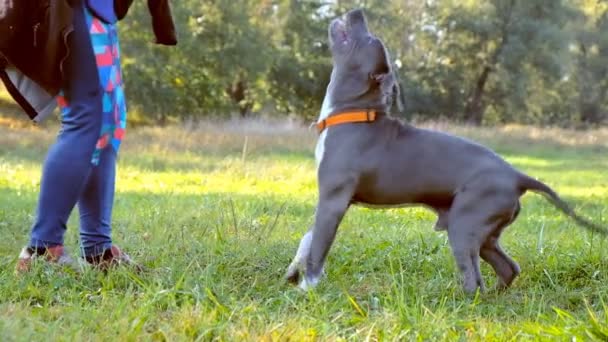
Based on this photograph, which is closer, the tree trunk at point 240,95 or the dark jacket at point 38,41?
the dark jacket at point 38,41

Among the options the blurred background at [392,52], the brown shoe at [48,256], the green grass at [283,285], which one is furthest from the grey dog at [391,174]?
the blurred background at [392,52]

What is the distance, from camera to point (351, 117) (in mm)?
3793

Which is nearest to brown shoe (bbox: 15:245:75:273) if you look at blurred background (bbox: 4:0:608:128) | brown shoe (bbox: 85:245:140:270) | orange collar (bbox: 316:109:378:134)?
brown shoe (bbox: 85:245:140:270)

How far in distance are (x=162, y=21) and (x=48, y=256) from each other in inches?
54.7

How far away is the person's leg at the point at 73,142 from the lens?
343 cm

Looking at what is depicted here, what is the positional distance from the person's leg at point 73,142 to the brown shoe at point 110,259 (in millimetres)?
216

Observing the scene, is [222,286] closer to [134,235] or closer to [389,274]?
[389,274]

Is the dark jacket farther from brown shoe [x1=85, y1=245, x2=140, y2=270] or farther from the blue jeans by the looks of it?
brown shoe [x1=85, y1=245, x2=140, y2=270]

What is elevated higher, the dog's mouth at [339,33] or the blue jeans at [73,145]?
the dog's mouth at [339,33]

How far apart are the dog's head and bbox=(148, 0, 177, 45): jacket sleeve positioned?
92 cm

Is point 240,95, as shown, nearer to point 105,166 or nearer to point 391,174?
point 105,166

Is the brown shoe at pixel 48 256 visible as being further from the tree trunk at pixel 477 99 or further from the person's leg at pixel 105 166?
the tree trunk at pixel 477 99

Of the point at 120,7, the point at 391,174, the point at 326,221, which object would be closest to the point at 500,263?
the point at 391,174

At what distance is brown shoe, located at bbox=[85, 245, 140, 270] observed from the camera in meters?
3.52
